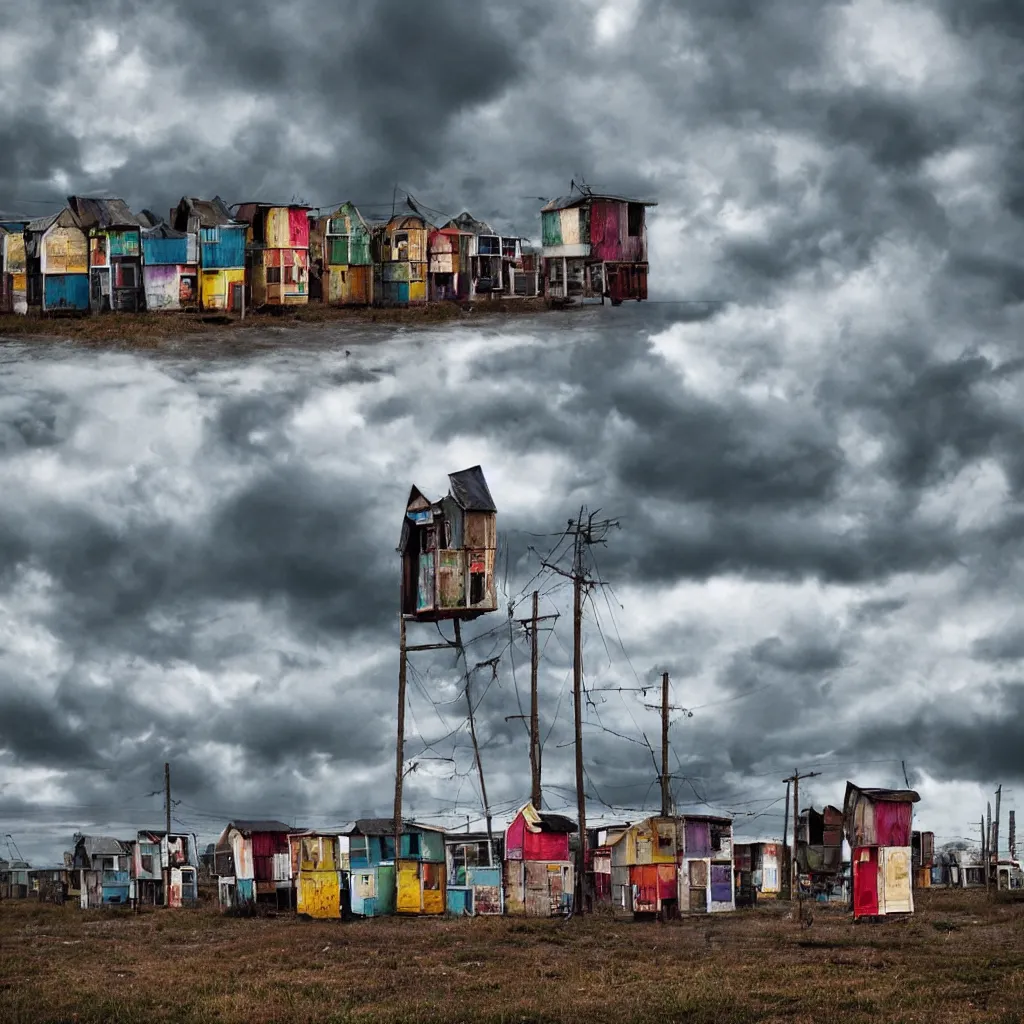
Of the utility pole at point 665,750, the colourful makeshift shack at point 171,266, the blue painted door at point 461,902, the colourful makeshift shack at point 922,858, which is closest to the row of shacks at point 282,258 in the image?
the colourful makeshift shack at point 171,266

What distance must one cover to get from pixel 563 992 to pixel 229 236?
1731 inches

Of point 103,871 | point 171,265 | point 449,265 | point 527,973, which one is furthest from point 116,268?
point 527,973

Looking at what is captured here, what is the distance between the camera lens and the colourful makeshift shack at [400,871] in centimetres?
5375

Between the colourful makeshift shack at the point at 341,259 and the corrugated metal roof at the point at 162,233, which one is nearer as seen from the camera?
the corrugated metal roof at the point at 162,233

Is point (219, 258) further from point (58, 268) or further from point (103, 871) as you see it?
point (103, 871)

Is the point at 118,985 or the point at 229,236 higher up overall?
the point at 229,236

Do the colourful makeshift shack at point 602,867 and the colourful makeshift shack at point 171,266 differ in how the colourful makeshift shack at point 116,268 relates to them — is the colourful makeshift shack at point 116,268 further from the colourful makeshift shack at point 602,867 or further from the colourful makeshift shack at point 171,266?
the colourful makeshift shack at point 602,867

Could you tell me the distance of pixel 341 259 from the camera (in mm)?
69750

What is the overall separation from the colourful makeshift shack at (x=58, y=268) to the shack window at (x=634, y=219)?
2354 centimetres

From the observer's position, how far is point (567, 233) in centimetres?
6994

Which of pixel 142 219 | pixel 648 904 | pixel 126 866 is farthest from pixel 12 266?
pixel 648 904


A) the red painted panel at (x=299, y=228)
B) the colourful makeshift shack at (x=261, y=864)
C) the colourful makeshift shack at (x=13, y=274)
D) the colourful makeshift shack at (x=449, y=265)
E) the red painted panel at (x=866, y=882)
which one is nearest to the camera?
the red painted panel at (x=866, y=882)

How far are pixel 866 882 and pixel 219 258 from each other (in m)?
37.5

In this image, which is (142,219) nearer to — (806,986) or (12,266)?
(12,266)
